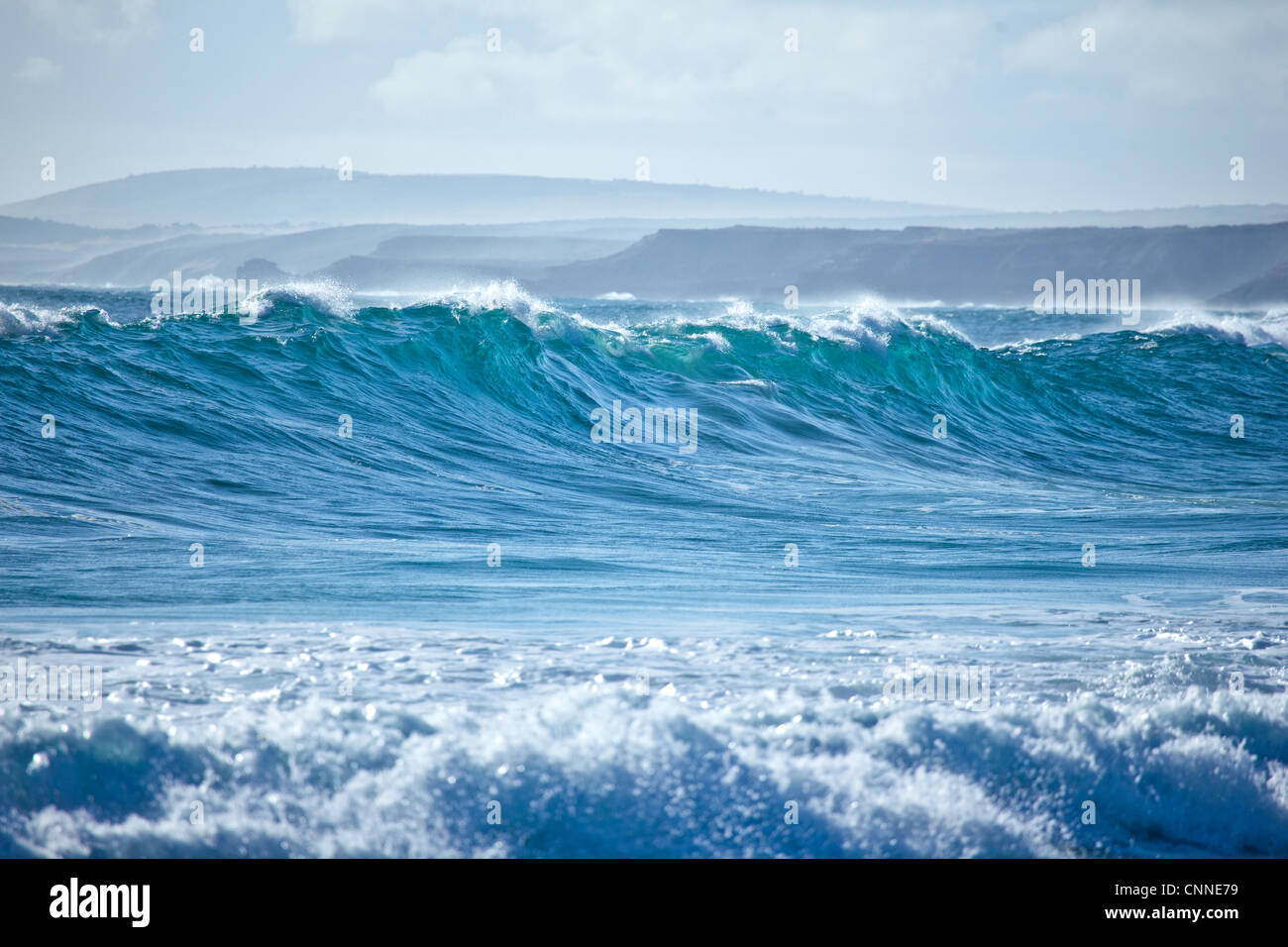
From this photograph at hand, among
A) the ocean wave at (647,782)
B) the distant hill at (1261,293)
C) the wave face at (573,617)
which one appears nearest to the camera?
the ocean wave at (647,782)

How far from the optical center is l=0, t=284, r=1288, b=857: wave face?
3.50 metres

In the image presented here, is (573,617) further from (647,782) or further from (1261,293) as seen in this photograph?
(1261,293)

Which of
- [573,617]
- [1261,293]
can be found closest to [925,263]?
[1261,293]

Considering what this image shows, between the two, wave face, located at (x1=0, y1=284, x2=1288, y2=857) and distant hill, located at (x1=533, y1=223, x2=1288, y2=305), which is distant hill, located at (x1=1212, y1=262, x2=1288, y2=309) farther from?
wave face, located at (x1=0, y1=284, x2=1288, y2=857)

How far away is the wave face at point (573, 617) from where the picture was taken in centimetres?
350

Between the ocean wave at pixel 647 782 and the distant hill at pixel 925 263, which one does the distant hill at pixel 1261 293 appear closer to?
the distant hill at pixel 925 263

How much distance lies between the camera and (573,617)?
216 inches

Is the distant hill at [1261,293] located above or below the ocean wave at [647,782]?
above

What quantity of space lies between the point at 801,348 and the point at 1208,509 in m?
7.79

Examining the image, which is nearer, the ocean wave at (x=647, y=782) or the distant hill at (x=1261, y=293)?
the ocean wave at (x=647, y=782)

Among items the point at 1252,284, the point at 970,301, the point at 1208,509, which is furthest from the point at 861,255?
the point at 1208,509

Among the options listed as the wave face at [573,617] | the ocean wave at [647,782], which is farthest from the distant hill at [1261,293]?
the ocean wave at [647,782]

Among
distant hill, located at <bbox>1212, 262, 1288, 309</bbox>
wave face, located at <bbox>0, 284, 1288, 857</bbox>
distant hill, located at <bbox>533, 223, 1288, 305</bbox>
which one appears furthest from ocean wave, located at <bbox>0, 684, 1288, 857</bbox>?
distant hill, located at <bbox>533, 223, 1288, 305</bbox>
